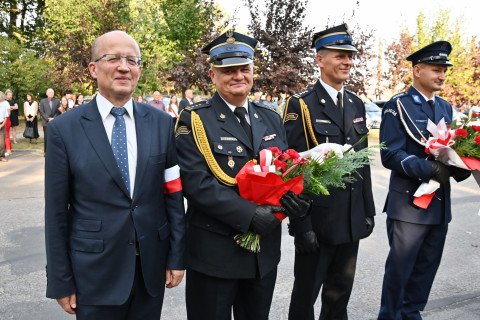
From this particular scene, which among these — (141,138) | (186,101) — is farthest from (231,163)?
(186,101)

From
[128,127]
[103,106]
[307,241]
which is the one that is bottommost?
[307,241]

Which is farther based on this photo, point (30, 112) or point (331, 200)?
point (30, 112)

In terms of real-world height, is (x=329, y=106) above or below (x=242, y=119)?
above

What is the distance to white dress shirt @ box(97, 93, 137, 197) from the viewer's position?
2137 mm

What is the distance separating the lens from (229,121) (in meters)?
2.50

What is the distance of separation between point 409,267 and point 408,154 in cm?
91

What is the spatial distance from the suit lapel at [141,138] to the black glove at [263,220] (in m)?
0.65

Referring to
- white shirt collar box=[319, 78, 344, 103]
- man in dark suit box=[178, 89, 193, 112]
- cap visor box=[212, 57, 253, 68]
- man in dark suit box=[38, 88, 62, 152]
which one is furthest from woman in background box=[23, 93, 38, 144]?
cap visor box=[212, 57, 253, 68]

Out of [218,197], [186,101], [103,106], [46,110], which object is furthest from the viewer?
[46,110]

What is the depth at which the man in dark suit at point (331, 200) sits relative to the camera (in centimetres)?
295

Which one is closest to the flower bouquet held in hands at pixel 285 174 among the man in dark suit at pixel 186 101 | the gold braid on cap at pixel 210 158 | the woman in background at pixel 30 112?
the gold braid on cap at pixel 210 158

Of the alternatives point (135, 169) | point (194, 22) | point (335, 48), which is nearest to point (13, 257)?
point (135, 169)

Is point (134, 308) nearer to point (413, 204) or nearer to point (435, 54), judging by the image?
point (413, 204)

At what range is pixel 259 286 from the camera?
249 centimetres
